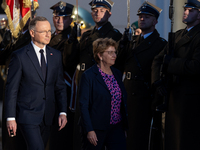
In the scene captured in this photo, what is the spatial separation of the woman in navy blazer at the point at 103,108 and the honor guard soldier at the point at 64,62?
1.61 metres

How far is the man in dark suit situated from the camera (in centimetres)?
412

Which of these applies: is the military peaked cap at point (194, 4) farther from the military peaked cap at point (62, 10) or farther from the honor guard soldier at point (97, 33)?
the military peaked cap at point (62, 10)

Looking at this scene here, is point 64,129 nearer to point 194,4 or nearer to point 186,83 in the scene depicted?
point 186,83

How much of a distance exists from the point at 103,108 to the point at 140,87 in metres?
1.39

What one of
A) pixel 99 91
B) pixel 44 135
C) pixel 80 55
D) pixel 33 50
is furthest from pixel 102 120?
pixel 80 55

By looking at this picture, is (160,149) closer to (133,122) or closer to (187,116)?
(133,122)

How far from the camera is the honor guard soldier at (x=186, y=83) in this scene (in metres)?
4.75

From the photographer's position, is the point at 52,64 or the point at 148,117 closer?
the point at 52,64

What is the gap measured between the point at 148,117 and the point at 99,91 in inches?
58.4

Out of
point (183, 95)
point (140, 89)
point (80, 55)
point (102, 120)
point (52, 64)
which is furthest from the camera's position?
point (80, 55)

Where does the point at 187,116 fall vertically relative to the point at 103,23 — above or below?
below

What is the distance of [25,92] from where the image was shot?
4.21 meters

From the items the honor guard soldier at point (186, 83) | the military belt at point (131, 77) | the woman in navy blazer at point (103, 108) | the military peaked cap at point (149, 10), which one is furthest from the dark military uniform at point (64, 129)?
the woman in navy blazer at point (103, 108)

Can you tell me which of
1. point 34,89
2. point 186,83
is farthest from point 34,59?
point 186,83
